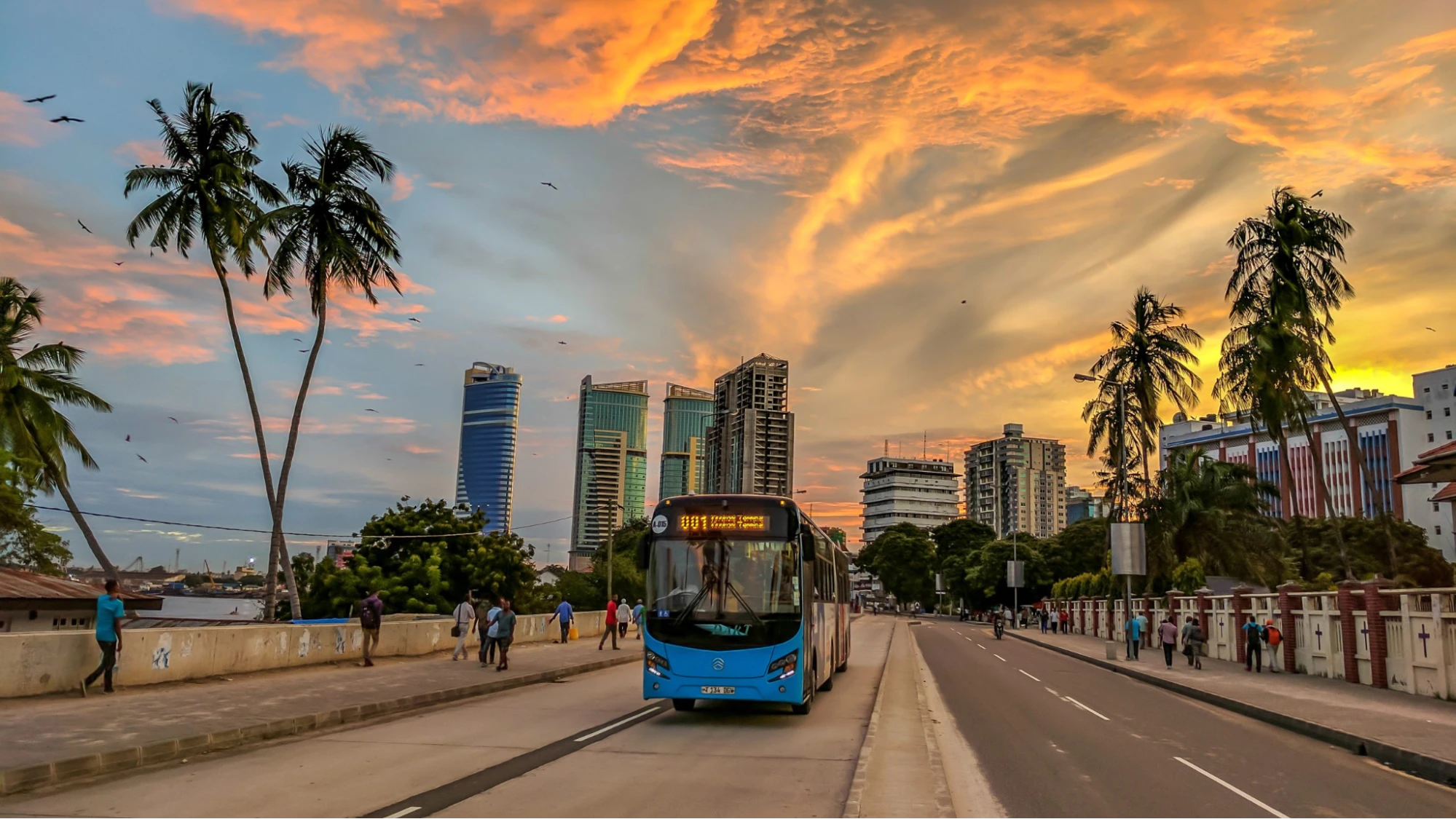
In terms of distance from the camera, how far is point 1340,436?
13325cm

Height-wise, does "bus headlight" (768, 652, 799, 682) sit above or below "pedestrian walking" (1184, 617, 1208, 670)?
above

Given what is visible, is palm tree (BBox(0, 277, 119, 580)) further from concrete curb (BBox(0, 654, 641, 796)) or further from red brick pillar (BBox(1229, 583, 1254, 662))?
red brick pillar (BBox(1229, 583, 1254, 662))

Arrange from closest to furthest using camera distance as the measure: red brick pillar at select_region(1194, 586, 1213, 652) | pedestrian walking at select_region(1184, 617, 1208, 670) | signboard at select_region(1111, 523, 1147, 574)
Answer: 1. pedestrian walking at select_region(1184, 617, 1208, 670)
2. signboard at select_region(1111, 523, 1147, 574)
3. red brick pillar at select_region(1194, 586, 1213, 652)

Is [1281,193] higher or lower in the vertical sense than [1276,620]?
higher

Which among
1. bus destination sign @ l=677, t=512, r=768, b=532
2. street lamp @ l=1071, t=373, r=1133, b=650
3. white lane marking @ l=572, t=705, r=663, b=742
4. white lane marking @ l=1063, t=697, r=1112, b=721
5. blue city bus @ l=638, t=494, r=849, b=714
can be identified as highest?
street lamp @ l=1071, t=373, r=1133, b=650

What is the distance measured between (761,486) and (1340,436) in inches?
3853

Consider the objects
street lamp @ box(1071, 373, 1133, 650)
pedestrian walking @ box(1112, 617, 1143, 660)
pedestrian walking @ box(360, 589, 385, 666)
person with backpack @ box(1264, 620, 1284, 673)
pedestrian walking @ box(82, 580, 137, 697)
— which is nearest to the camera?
pedestrian walking @ box(82, 580, 137, 697)

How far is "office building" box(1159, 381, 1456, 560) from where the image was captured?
11975 centimetres

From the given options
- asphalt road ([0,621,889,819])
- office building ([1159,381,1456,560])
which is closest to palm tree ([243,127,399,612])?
asphalt road ([0,621,889,819])

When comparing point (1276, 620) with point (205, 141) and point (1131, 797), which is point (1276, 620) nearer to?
point (1131, 797)

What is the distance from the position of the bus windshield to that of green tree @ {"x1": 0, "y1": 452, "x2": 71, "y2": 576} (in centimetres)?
2652

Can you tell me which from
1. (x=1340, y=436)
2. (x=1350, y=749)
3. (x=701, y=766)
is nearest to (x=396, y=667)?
(x=701, y=766)

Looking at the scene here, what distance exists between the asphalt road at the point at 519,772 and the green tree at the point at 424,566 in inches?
1385

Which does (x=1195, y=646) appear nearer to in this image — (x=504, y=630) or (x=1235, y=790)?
(x=504, y=630)
